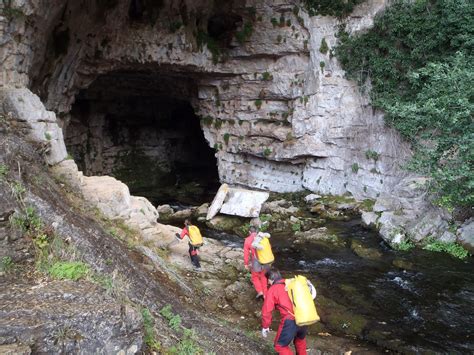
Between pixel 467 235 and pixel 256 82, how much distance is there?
501 inches

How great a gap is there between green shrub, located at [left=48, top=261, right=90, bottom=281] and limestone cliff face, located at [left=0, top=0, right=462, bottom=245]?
10.5m

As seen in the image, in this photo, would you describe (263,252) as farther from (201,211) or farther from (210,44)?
(210,44)

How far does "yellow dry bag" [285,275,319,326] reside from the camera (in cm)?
518

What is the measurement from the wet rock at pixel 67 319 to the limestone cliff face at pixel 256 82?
36.4ft

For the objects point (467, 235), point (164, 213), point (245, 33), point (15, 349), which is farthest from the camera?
point (245, 33)

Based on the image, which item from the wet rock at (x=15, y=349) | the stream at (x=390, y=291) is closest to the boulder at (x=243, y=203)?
the stream at (x=390, y=291)

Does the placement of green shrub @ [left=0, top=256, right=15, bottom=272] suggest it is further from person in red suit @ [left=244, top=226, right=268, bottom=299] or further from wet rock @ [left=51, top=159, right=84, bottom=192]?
person in red suit @ [left=244, top=226, right=268, bottom=299]

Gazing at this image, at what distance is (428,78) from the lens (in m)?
15.6

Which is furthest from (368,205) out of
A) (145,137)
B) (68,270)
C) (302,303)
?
(145,137)

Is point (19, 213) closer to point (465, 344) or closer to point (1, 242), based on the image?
point (1, 242)

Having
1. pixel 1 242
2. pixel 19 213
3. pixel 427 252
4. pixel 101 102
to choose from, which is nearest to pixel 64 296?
pixel 1 242

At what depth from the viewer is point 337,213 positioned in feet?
56.6

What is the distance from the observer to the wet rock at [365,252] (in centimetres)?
1268

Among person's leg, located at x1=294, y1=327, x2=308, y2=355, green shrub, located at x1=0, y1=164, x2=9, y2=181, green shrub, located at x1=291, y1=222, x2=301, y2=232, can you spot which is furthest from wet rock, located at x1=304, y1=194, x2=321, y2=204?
green shrub, located at x1=0, y1=164, x2=9, y2=181
